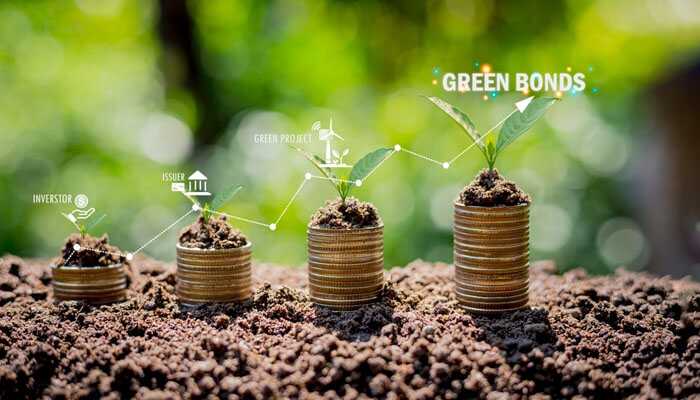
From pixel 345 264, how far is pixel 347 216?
6.2 inches

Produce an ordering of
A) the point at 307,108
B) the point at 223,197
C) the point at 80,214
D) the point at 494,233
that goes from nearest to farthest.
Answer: the point at 494,233 → the point at 223,197 → the point at 80,214 → the point at 307,108

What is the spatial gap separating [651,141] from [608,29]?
1.11m

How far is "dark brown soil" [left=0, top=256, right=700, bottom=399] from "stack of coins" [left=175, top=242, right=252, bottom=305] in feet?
0.24

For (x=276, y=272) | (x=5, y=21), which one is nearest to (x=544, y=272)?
(x=276, y=272)

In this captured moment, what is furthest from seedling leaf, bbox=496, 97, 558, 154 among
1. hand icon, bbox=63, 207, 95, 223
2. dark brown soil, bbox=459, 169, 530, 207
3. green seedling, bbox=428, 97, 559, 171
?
hand icon, bbox=63, 207, 95, 223

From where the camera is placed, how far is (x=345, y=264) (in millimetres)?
2215

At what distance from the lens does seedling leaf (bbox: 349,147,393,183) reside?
2.25 m

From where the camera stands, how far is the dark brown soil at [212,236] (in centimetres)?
232

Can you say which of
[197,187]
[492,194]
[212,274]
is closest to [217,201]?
[212,274]

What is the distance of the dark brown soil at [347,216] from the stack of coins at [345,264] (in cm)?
3

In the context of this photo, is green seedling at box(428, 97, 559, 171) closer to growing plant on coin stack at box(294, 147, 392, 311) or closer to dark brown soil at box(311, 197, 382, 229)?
growing plant on coin stack at box(294, 147, 392, 311)

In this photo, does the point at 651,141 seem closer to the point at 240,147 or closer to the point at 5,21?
the point at 240,147

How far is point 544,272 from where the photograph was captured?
2898 mm

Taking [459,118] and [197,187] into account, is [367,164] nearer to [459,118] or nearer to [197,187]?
[459,118]
